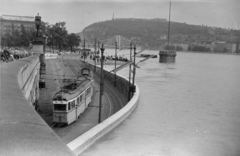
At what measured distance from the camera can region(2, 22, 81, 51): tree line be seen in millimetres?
71438

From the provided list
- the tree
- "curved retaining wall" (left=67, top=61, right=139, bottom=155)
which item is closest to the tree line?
the tree

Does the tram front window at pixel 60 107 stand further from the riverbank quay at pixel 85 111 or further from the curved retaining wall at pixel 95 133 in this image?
the curved retaining wall at pixel 95 133

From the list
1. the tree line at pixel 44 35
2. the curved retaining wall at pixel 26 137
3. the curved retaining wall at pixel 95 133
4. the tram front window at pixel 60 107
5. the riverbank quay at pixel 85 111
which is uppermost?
the tree line at pixel 44 35

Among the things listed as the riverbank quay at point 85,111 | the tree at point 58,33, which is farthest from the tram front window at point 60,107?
the tree at point 58,33

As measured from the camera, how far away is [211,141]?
29.5ft

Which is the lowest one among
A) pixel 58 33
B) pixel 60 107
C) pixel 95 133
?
pixel 60 107

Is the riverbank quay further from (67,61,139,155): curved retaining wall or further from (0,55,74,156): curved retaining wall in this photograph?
(0,55,74,156): curved retaining wall

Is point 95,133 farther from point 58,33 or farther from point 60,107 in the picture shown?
point 58,33

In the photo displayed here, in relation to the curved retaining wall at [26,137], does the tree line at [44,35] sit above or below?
above

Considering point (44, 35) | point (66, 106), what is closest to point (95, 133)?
point (66, 106)

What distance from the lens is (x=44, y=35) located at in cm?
5616

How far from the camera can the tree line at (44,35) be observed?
234ft

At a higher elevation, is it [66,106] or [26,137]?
[26,137]

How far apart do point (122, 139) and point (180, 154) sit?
188 cm
